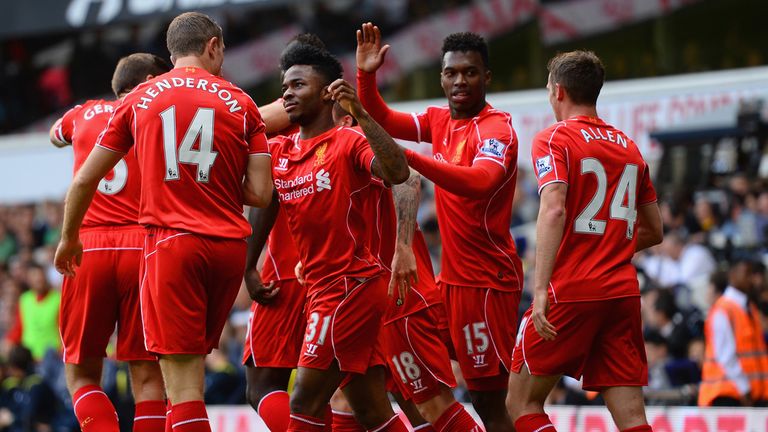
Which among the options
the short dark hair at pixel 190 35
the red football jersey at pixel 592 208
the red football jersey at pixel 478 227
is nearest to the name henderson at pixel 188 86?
the short dark hair at pixel 190 35

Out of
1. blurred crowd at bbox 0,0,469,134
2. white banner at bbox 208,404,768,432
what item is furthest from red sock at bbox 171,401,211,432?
blurred crowd at bbox 0,0,469,134

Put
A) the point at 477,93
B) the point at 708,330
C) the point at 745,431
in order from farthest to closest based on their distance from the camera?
the point at 708,330 < the point at 745,431 < the point at 477,93

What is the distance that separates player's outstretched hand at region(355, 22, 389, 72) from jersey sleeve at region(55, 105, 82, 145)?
1.90 m

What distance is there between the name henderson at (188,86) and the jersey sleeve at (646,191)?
2262 mm

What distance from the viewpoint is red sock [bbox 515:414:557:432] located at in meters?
6.53

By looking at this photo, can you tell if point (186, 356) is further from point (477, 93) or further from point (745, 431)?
point (745, 431)

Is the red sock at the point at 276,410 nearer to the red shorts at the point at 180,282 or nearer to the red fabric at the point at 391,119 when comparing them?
the red shorts at the point at 180,282

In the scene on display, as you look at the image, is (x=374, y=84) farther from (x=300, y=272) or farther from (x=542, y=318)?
(x=542, y=318)

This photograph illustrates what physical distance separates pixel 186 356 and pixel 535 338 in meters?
1.86

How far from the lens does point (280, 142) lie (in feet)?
23.1

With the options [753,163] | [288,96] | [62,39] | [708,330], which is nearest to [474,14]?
[753,163]

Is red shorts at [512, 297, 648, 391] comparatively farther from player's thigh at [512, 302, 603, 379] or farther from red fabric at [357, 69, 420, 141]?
red fabric at [357, 69, 420, 141]

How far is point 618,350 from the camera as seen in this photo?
657 cm

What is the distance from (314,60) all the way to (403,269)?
4.22ft
